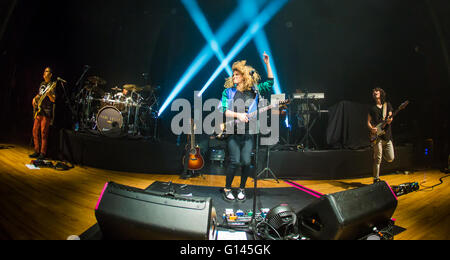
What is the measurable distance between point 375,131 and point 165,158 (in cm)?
445

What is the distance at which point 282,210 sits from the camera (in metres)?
1.80

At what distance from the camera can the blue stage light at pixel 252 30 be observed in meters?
6.10

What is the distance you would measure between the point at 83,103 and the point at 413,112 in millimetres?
10382

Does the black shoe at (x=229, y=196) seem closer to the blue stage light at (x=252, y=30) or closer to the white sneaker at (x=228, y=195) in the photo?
the white sneaker at (x=228, y=195)

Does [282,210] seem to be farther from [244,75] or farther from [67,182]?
[67,182]

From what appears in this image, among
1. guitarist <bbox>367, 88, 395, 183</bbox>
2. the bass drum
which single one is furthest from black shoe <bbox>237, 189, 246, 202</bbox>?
the bass drum

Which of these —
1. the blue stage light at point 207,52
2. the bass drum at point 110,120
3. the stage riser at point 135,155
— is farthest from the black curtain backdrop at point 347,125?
the bass drum at point 110,120

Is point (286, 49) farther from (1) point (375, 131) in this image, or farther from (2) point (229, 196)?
(2) point (229, 196)

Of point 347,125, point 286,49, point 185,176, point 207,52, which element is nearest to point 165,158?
point 185,176

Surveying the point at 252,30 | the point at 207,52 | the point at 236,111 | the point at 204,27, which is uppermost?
the point at 204,27

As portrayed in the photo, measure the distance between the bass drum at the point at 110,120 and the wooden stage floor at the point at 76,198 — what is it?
116 centimetres

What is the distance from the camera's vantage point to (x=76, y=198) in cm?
267

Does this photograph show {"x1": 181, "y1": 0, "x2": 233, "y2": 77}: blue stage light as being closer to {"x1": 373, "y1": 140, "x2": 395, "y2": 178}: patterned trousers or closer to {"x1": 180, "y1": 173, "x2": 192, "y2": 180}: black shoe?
{"x1": 180, "y1": 173, "x2": 192, "y2": 180}: black shoe

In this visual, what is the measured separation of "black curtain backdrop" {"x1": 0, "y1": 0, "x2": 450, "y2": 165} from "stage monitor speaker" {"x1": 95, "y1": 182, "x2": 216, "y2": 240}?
506cm
